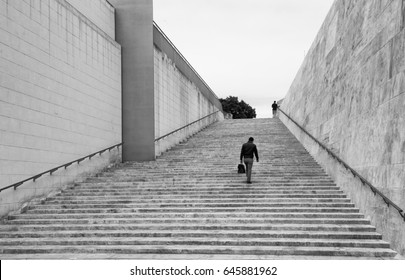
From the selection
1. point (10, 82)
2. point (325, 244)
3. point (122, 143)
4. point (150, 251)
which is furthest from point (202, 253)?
point (122, 143)

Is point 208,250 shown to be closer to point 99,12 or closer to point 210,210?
point 210,210

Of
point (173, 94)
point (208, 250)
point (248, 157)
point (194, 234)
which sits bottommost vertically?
point (208, 250)

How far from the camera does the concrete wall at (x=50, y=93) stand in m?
8.37

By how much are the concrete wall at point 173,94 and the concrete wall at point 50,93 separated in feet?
7.30

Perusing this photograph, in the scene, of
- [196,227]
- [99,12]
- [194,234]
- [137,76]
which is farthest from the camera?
[137,76]

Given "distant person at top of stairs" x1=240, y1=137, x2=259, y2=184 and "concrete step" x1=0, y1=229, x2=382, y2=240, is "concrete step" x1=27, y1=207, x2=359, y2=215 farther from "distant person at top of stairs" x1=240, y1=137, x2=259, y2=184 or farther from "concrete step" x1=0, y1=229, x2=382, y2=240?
"distant person at top of stairs" x1=240, y1=137, x2=259, y2=184

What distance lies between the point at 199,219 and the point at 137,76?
7470 millimetres

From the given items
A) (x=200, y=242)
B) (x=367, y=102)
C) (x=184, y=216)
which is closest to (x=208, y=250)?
(x=200, y=242)

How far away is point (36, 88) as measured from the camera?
9258 mm

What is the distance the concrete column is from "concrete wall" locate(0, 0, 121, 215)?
90cm

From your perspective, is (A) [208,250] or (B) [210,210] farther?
(B) [210,210]

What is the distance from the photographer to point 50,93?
9.82m

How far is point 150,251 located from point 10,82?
458 centimetres

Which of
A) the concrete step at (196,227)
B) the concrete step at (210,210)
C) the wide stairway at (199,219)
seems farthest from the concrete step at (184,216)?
the concrete step at (196,227)
